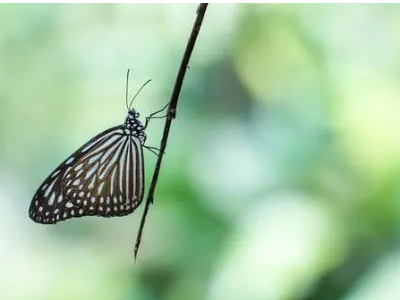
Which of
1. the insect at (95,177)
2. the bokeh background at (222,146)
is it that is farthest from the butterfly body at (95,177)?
the bokeh background at (222,146)

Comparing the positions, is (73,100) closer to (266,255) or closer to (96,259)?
(96,259)

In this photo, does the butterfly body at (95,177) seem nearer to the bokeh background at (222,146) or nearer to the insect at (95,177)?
the insect at (95,177)

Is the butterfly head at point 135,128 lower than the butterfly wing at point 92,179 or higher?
higher

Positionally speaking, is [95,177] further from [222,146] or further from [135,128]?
[222,146]

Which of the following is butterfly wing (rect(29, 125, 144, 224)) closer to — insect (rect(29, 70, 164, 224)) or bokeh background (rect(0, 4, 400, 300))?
insect (rect(29, 70, 164, 224))

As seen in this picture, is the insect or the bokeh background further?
the bokeh background

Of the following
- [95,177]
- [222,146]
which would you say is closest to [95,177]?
[95,177]

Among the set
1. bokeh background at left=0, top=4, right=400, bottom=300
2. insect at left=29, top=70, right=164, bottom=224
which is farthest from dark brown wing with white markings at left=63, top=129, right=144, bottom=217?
bokeh background at left=0, top=4, right=400, bottom=300

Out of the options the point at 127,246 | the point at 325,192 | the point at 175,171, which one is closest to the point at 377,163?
the point at 325,192
